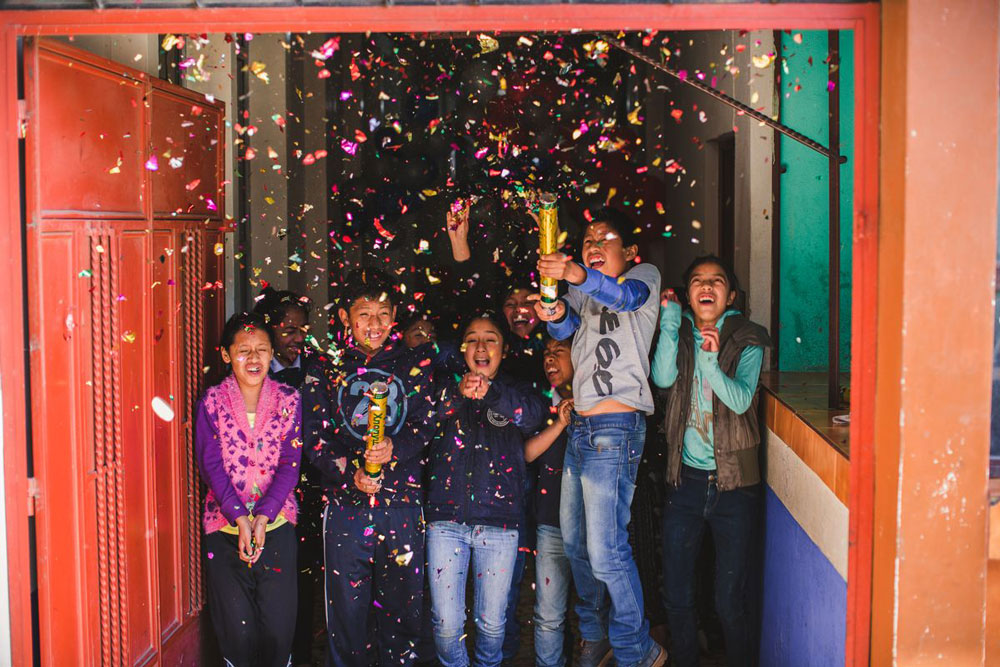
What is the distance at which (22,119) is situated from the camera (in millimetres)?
2666

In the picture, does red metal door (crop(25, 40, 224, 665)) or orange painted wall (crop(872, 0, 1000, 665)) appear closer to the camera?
orange painted wall (crop(872, 0, 1000, 665))

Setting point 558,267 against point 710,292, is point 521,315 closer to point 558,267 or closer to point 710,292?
point 710,292

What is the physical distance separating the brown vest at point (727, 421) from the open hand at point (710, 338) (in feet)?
0.20

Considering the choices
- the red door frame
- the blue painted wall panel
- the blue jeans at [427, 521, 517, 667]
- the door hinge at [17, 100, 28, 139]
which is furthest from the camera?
the blue jeans at [427, 521, 517, 667]

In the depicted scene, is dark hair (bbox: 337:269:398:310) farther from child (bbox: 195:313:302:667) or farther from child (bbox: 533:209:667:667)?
child (bbox: 533:209:667:667)

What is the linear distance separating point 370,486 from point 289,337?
0.98m

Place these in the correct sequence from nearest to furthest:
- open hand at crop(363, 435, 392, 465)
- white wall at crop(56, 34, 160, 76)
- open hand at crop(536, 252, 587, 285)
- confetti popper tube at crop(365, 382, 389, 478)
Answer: white wall at crop(56, 34, 160, 76) → open hand at crop(536, 252, 587, 285) → confetti popper tube at crop(365, 382, 389, 478) → open hand at crop(363, 435, 392, 465)

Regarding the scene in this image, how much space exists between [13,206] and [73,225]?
285 millimetres

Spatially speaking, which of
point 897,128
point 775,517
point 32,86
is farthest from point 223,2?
point 775,517

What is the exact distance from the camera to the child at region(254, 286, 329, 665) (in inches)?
160

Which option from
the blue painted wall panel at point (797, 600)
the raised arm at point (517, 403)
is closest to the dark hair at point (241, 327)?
the raised arm at point (517, 403)

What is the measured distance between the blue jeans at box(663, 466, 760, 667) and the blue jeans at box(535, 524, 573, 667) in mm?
419

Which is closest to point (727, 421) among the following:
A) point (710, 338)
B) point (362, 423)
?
point (710, 338)

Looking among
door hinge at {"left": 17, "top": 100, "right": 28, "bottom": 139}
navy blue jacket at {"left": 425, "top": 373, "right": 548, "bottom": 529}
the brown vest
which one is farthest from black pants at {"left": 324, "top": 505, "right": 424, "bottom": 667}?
door hinge at {"left": 17, "top": 100, "right": 28, "bottom": 139}
